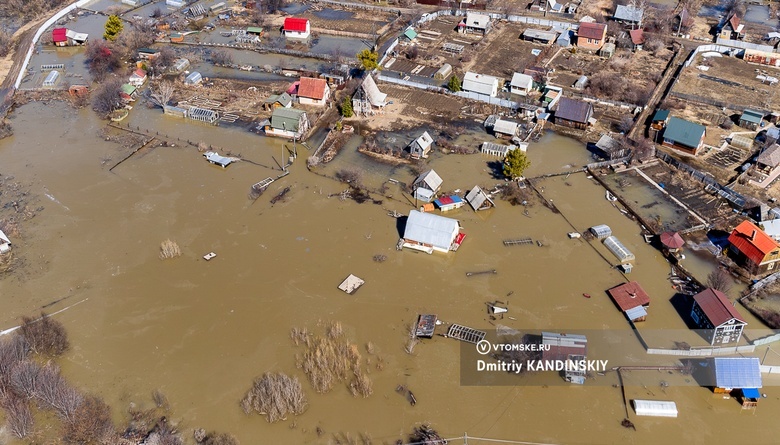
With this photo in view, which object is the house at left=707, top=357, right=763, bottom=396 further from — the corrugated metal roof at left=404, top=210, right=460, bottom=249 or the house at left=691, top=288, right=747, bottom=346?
the corrugated metal roof at left=404, top=210, right=460, bottom=249

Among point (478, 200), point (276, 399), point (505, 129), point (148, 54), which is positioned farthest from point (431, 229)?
point (148, 54)

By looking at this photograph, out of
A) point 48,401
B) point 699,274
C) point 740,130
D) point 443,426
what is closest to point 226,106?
point 48,401

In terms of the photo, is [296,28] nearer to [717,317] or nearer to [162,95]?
[162,95]

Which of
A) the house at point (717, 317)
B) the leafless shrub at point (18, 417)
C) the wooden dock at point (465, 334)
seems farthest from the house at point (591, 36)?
the leafless shrub at point (18, 417)

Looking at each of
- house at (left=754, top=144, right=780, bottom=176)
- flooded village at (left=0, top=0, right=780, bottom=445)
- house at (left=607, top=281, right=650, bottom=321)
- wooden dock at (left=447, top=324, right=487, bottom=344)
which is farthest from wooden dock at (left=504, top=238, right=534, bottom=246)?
house at (left=754, top=144, right=780, bottom=176)

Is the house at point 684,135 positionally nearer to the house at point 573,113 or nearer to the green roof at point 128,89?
the house at point 573,113

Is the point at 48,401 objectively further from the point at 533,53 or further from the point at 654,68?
the point at 654,68
